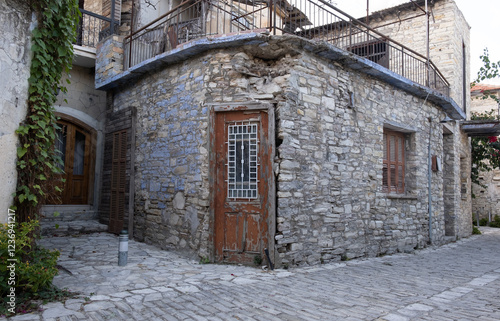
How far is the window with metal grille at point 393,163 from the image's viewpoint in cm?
834

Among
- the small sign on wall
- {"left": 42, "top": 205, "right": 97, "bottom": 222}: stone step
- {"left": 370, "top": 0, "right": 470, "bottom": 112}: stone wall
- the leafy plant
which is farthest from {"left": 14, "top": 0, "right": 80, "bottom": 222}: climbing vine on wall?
{"left": 370, "top": 0, "right": 470, "bottom": 112}: stone wall

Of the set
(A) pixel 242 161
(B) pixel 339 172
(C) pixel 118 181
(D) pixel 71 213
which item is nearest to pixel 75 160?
(D) pixel 71 213

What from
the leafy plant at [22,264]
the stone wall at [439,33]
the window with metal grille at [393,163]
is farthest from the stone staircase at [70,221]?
the stone wall at [439,33]

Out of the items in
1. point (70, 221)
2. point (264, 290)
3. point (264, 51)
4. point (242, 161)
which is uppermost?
point (264, 51)

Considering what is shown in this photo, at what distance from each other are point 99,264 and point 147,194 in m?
2.07

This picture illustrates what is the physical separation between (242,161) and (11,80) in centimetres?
331

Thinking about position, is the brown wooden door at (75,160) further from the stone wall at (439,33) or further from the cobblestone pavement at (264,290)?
the stone wall at (439,33)

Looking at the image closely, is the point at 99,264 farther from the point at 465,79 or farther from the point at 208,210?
the point at 465,79

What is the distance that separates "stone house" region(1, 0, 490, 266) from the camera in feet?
19.6

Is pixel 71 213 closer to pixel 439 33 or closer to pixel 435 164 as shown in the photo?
pixel 435 164

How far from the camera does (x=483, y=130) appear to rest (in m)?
11.8

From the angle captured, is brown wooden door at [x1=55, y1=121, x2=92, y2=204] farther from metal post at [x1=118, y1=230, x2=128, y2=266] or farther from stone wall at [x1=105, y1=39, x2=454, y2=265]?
metal post at [x1=118, y1=230, x2=128, y2=266]

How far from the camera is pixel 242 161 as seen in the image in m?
6.06

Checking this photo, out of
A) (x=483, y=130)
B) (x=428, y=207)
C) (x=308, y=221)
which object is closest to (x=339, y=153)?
(x=308, y=221)
